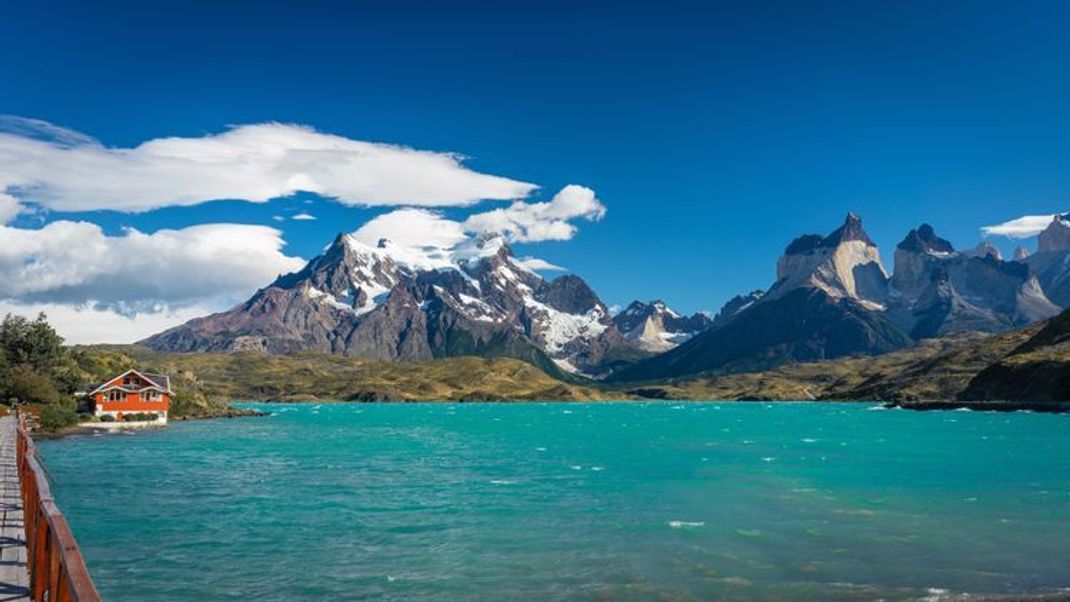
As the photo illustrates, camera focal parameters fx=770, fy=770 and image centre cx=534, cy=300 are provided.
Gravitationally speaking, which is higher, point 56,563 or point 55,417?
point 56,563

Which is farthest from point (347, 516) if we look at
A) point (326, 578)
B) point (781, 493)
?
point (781, 493)

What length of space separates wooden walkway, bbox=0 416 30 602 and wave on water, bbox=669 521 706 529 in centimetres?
3385

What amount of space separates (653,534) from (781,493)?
71.8 ft

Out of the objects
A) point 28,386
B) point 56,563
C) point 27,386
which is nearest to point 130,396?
point 28,386

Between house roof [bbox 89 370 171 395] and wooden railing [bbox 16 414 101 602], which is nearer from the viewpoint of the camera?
wooden railing [bbox 16 414 101 602]

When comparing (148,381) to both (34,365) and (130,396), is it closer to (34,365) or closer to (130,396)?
(130,396)

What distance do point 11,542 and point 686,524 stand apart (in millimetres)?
35766

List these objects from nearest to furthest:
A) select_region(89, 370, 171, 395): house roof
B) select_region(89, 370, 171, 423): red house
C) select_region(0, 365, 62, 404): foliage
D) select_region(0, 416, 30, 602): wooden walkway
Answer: select_region(0, 416, 30, 602): wooden walkway, select_region(0, 365, 62, 404): foliage, select_region(89, 370, 171, 395): house roof, select_region(89, 370, 171, 423): red house

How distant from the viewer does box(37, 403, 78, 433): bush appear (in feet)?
390

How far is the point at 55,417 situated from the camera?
12200cm

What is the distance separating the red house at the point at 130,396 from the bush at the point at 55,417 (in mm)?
15079

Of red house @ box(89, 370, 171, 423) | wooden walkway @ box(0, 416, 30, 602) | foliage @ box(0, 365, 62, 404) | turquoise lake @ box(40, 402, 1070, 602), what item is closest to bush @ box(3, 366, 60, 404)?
foliage @ box(0, 365, 62, 404)

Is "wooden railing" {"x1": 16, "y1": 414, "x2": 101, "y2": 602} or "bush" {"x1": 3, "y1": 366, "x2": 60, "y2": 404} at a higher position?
"bush" {"x1": 3, "y1": 366, "x2": 60, "y2": 404}

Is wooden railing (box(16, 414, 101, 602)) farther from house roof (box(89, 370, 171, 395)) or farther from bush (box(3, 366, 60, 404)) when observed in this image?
house roof (box(89, 370, 171, 395))
